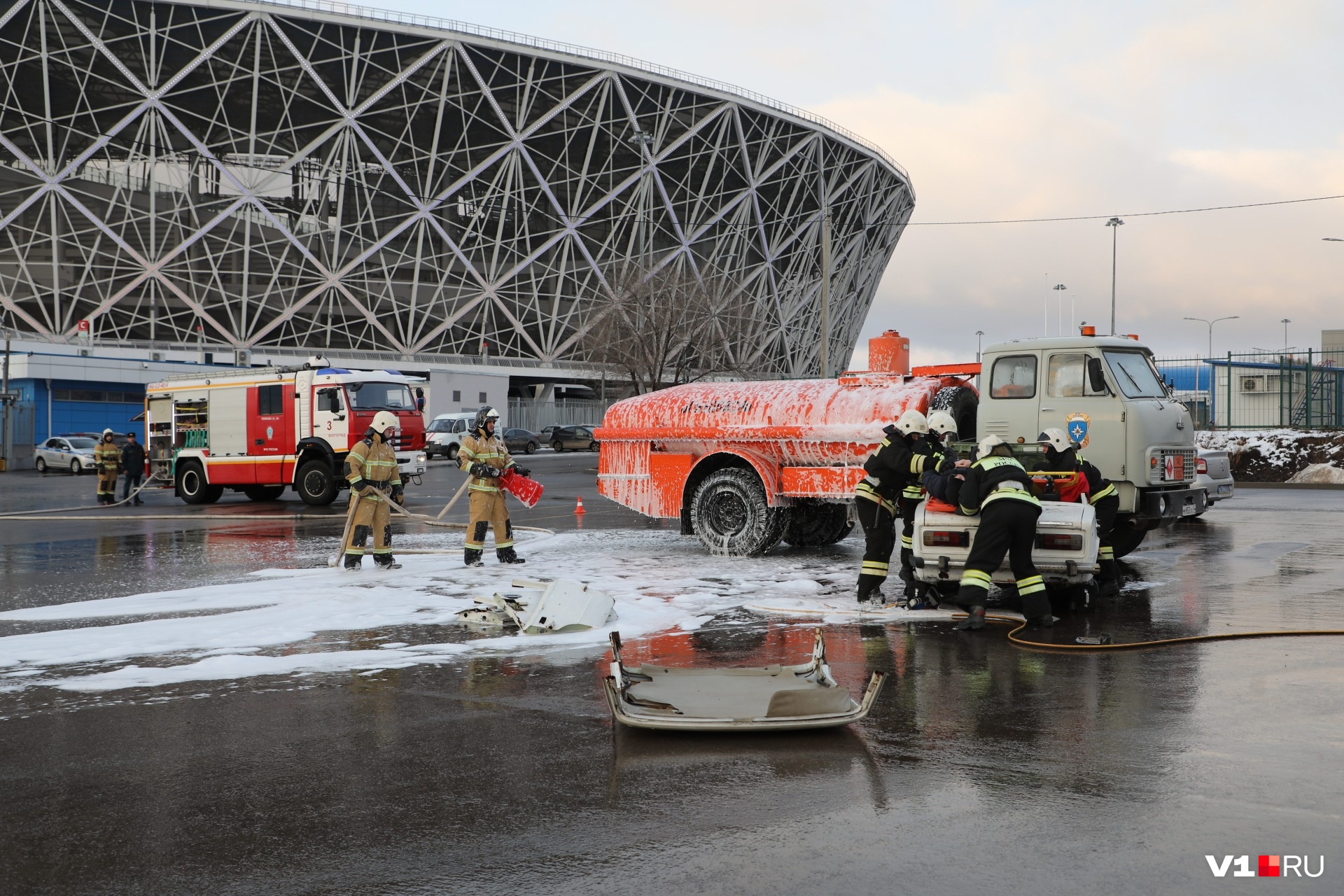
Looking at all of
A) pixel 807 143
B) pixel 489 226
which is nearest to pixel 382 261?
pixel 489 226

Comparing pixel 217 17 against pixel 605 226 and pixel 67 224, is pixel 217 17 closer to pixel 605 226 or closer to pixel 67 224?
pixel 67 224

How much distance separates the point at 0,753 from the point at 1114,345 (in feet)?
36.2

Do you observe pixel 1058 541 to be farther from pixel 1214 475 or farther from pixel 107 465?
pixel 107 465

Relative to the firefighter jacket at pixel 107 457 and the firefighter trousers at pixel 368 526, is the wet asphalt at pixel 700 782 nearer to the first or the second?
the firefighter trousers at pixel 368 526

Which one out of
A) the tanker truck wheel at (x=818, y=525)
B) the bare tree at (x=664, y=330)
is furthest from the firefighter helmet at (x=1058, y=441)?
the bare tree at (x=664, y=330)

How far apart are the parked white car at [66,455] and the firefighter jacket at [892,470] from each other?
3702 cm

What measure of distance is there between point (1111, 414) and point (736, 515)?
4.41 metres

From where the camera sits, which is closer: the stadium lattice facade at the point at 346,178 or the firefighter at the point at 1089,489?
the firefighter at the point at 1089,489

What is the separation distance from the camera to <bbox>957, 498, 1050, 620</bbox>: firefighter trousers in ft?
29.3

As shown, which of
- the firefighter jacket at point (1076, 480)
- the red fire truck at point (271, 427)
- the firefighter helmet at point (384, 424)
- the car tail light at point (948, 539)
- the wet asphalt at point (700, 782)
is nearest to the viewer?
the wet asphalt at point (700, 782)

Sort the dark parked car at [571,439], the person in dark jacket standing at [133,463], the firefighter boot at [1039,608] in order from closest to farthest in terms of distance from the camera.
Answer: the firefighter boot at [1039,608]
the person in dark jacket standing at [133,463]
the dark parked car at [571,439]

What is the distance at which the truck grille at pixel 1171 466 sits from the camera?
11.9 metres

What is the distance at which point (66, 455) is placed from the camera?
135 ft

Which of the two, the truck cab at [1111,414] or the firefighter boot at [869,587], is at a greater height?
the truck cab at [1111,414]
